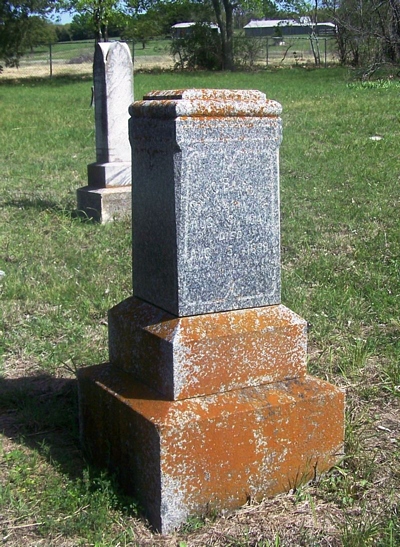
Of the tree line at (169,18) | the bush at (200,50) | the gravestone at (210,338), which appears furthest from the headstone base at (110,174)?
the bush at (200,50)

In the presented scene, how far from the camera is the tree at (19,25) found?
33.8 m

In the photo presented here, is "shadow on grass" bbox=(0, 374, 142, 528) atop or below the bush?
below

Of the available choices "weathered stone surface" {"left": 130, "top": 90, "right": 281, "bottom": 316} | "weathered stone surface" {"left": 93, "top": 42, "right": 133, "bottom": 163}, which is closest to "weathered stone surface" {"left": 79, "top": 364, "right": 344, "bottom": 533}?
"weathered stone surface" {"left": 130, "top": 90, "right": 281, "bottom": 316}

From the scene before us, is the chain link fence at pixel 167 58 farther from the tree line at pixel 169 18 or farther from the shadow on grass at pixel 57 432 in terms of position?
the shadow on grass at pixel 57 432

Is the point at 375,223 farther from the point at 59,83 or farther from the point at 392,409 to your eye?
the point at 59,83

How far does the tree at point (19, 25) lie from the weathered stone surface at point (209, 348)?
3316 centimetres

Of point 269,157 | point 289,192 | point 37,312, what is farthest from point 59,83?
point 269,157

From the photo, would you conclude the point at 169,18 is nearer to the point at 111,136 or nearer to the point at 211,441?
the point at 111,136

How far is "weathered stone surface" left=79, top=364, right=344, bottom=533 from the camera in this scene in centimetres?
279

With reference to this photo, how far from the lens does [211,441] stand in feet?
9.30

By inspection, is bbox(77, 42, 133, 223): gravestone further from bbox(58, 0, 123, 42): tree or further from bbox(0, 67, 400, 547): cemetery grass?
bbox(58, 0, 123, 42): tree

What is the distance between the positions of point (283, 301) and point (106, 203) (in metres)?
3.27

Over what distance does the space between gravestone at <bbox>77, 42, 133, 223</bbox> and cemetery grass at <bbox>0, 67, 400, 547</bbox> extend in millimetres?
290

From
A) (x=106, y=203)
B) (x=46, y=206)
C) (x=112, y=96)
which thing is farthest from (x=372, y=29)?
(x=106, y=203)
